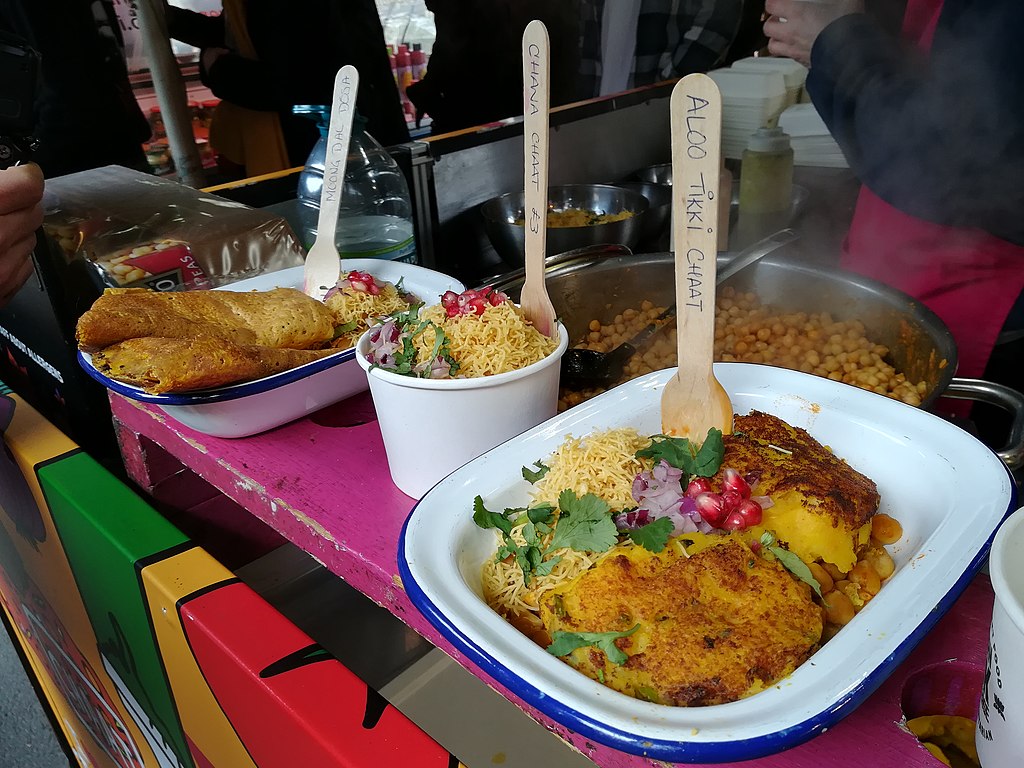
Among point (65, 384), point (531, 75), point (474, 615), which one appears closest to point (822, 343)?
point (531, 75)

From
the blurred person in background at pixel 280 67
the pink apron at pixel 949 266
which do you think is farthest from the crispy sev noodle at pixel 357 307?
the blurred person in background at pixel 280 67

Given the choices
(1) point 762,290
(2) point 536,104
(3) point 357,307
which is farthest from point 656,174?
(2) point 536,104

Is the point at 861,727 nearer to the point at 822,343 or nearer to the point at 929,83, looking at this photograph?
the point at 822,343

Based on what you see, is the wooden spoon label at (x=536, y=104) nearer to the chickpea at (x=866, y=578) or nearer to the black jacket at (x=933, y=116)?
the chickpea at (x=866, y=578)

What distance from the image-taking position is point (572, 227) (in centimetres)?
192

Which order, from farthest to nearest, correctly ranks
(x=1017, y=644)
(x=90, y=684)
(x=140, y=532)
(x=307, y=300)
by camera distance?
(x=90, y=684), (x=307, y=300), (x=140, y=532), (x=1017, y=644)

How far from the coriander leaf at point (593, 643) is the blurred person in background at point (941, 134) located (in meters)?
1.31

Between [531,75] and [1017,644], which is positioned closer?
[1017,644]

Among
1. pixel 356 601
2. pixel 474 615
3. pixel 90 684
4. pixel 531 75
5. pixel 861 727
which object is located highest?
pixel 531 75

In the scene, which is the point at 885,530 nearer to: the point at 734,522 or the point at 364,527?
the point at 734,522

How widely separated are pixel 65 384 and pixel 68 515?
443mm

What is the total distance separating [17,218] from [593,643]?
3.83ft

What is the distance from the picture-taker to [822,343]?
1558mm

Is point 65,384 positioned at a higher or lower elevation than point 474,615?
→ lower
